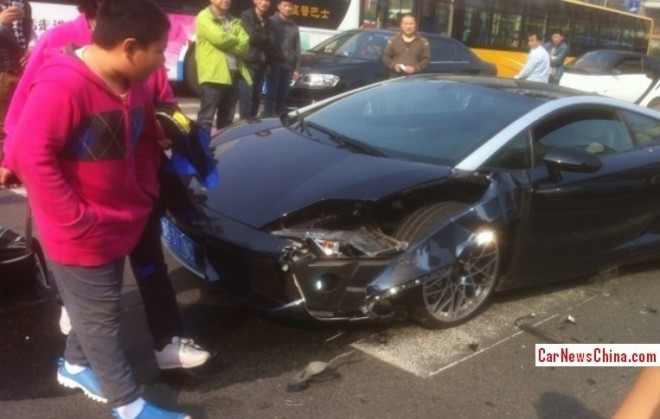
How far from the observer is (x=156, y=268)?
10.3 ft

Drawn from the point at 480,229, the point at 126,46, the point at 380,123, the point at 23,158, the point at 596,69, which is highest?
the point at 126,46

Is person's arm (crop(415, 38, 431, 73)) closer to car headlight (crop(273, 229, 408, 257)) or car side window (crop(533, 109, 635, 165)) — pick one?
car side window (crop(533, 109, 635, 165))

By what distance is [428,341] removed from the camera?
151 inches

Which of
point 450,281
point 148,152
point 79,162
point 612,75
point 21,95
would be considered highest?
point 21,95

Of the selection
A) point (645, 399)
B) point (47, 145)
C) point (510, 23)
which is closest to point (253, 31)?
point (47, 145)

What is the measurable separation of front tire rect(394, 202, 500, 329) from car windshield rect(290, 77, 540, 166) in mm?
428

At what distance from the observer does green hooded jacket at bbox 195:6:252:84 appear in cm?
716

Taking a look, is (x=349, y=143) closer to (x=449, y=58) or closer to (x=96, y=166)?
(x=96, y=166)

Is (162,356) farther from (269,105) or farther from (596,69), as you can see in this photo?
(596,69)

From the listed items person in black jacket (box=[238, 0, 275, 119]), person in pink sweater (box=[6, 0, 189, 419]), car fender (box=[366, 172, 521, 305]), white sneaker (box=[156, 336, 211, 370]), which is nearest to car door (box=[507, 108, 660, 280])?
car fender (box=[366, 172, 521, 305])

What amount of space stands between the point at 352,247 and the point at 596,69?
45.0 feet

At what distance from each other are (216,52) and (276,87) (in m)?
1.92

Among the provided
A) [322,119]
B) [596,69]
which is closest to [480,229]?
[322,119]

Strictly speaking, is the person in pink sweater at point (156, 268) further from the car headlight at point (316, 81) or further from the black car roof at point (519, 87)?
the car headlight at point (316, 81)
